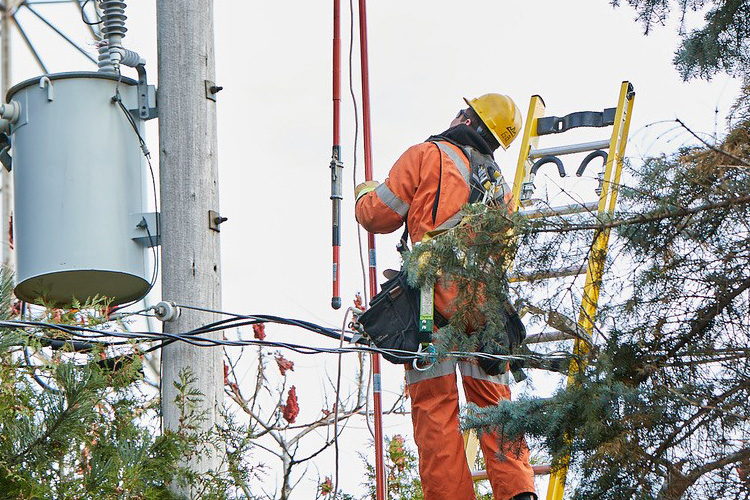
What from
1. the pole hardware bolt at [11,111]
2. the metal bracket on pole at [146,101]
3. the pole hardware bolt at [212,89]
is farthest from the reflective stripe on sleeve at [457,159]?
the pole hardware bolt at [11,111]

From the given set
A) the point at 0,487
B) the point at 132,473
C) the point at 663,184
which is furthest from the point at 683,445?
the point at 0,487

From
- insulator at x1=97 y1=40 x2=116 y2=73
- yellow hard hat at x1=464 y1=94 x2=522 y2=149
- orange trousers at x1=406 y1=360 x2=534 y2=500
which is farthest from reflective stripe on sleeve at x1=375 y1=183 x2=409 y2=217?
insulator at x1=97 y1=40 x2=116 y2=73

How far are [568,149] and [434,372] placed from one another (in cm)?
166

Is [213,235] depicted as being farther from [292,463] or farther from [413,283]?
[292,463]

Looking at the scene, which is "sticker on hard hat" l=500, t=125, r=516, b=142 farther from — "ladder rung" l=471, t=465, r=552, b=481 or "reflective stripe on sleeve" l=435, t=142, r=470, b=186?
"ladder rung" l=471, t=465, r=552, b=481

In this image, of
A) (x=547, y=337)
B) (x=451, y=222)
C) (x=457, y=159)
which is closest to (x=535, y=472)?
(x=547, y=337)

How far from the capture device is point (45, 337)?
19.4 feet

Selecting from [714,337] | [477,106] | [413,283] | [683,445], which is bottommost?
[683,445]

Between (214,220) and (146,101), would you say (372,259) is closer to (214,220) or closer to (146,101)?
(214,220)

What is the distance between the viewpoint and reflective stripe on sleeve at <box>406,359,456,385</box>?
650 centimetres

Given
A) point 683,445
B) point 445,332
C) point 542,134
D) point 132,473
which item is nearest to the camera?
point 683,445

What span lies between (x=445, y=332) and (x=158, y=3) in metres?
2.11

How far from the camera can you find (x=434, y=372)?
6.53 m

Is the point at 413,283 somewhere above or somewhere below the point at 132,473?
above
